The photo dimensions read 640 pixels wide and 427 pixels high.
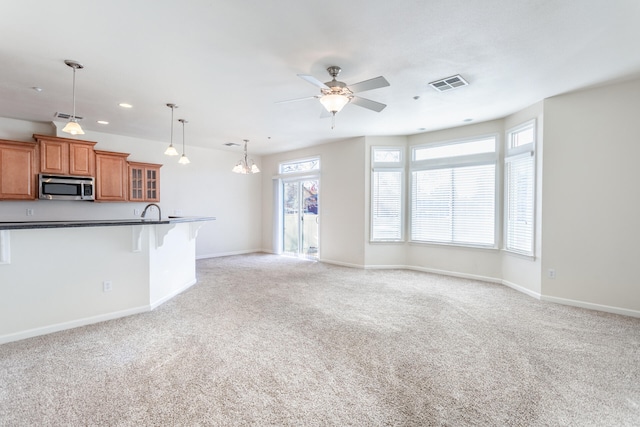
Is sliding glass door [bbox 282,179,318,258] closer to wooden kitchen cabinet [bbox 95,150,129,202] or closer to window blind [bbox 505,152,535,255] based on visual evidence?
wooden kitchen cabinet [bbox 95,150,129,202]

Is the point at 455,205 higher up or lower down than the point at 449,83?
lower down

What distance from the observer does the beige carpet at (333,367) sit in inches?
77.5

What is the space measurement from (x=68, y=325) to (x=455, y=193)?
602 cm

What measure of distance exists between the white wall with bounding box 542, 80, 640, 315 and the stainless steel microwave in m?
7.46

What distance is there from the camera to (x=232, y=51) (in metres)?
2.95

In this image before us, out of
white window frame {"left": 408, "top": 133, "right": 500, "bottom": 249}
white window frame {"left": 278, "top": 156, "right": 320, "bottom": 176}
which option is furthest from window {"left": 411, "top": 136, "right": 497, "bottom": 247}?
white window frame {"left": 278, "top": 156, "right": 320, "bottom": 176}

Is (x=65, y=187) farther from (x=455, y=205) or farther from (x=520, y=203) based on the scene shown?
(x=520, y=203)

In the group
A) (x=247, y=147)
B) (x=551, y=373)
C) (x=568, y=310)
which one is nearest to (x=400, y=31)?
(x=551, y=373)

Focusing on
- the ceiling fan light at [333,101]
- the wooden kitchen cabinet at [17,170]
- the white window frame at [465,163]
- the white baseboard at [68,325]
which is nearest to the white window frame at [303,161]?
the white window frame at [465,163]

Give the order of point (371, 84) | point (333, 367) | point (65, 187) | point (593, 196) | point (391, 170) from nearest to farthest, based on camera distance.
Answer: point (333, 367)
point (371, 84)
point (593, 196)
point (65, 187)
point (391, 170)

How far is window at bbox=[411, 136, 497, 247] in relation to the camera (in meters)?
5.40

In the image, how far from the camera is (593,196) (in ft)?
13.0

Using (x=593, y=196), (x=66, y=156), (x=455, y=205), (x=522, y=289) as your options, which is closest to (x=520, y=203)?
(x=593, y=196)

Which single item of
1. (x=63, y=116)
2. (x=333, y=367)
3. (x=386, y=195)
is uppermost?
(x=63, y=116)
